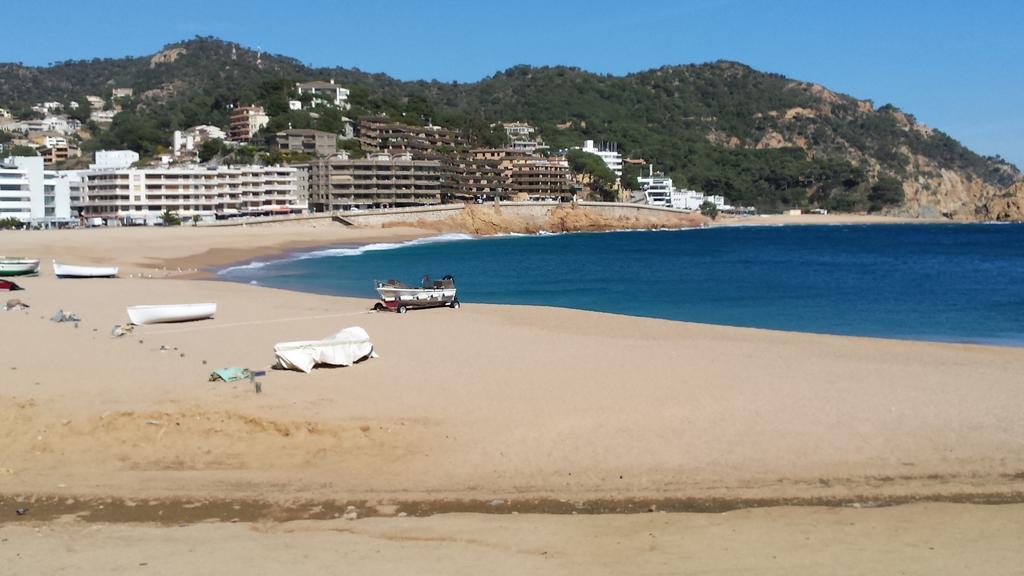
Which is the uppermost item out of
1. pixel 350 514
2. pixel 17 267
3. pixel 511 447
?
pixel 17 267

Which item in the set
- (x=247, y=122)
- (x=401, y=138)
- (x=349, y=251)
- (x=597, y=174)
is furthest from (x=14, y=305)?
(x=597, y=174)

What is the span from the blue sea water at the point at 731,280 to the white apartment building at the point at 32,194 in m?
33.6

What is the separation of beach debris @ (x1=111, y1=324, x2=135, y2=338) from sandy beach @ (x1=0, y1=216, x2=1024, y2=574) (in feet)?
0.62

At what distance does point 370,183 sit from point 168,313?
289ft

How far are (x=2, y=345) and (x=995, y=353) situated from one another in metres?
20.6

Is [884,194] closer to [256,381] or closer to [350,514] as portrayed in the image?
[256,381]

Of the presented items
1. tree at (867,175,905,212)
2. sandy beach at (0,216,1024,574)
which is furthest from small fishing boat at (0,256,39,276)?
tree at (867,175,905,212)

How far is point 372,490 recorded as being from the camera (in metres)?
10.7

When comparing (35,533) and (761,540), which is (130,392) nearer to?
(35,533)

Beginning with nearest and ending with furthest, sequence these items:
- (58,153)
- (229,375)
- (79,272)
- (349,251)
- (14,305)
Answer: (229,375)
(14,305)
(79,272)
(349,251)
(58,153)

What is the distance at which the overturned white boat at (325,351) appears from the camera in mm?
16094

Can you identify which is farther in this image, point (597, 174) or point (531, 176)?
point (597, 174)

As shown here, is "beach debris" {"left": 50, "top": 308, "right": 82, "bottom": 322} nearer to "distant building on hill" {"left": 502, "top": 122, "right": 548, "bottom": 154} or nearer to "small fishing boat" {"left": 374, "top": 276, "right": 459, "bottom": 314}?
"small fishing boat" {"left": 374, "top": 276, "right": 459, "bottom": 314}

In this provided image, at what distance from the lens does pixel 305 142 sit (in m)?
128
